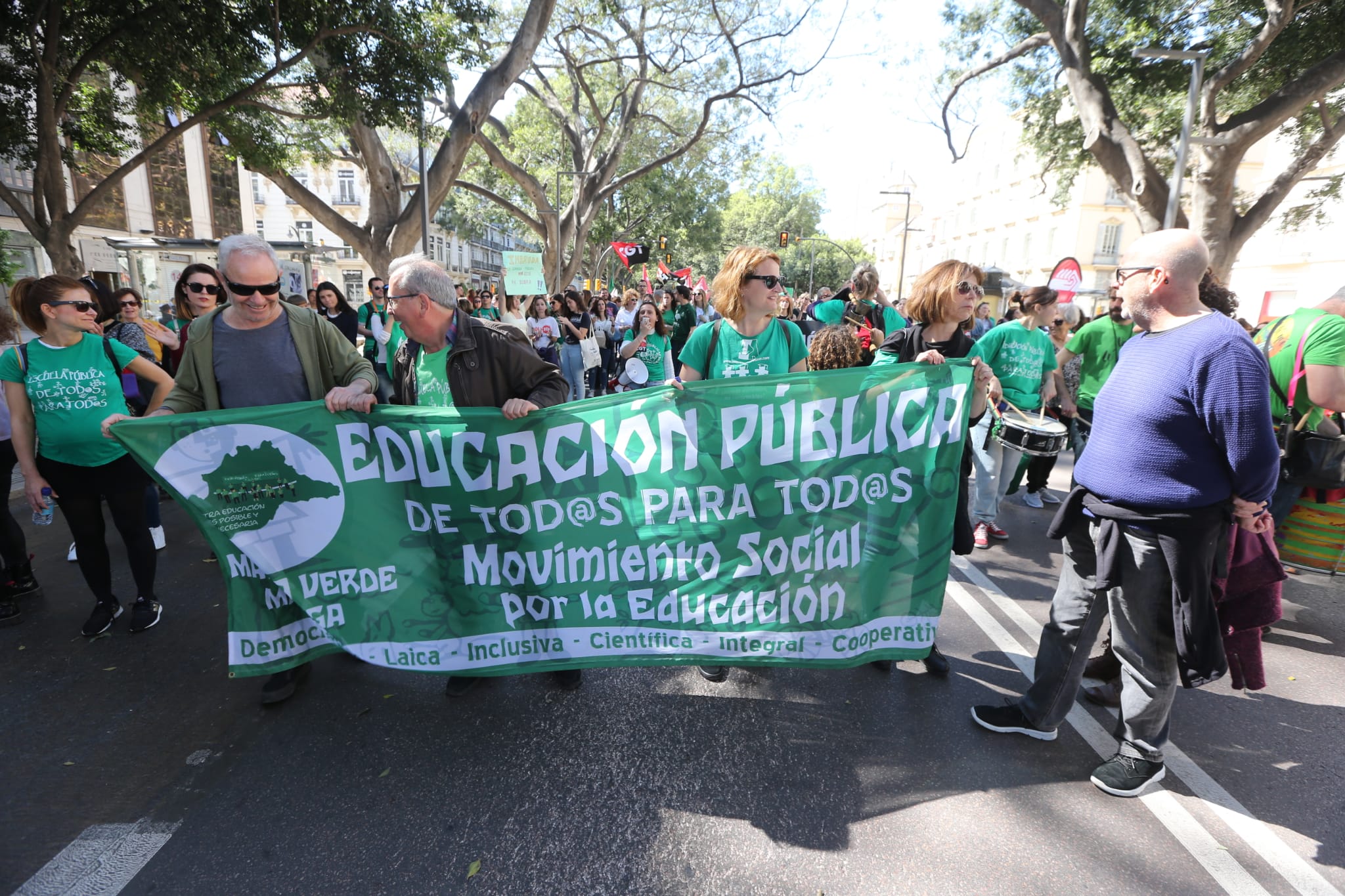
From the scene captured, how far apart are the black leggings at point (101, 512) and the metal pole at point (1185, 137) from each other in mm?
14188

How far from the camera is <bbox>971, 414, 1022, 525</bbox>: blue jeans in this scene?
5152 millimetres

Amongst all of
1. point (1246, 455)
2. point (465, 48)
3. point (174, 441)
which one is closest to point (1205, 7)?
point (465, 48)

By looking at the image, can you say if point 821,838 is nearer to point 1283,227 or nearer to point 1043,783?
point 1043,783

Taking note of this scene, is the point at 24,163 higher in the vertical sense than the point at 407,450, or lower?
higher

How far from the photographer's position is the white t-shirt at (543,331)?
11219 millimetres

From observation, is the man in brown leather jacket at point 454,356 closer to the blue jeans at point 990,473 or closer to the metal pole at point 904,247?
the blue jeans at point 990,473

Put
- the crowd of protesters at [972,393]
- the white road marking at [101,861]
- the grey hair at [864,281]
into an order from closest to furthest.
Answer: the white road marking at [101,861] → the crowd of protesters at [972,393] → the grey hair at [864,281]

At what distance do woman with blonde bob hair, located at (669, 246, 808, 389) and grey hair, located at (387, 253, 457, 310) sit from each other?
1196 mm

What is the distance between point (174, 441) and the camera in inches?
109

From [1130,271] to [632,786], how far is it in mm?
2564

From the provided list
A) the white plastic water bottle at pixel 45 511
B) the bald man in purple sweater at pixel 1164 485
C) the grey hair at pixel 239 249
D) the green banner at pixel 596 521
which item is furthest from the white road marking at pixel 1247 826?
the white plastic water bottle at pixel 45 511

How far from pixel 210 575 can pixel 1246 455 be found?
5.45 metres

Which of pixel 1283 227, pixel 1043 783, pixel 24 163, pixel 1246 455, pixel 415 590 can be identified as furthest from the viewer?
pixel 1283 227

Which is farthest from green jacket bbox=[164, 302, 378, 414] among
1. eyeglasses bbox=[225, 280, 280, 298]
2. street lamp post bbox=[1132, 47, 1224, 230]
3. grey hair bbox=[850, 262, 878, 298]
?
street lamp post bbox=[1132, 47, 1224, 230]
